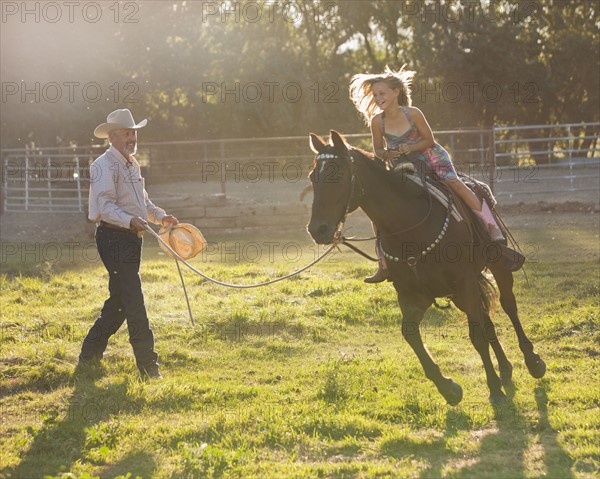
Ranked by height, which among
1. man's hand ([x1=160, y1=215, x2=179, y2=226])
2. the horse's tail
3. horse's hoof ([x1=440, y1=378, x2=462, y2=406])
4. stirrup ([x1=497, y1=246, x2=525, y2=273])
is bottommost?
horse's hoof ([x1=440, y1=378, x2=462, y2=406])

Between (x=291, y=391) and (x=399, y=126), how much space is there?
2.33 metres

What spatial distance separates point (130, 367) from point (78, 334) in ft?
5.15

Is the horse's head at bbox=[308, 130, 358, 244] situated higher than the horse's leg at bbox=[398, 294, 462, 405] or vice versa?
the horse's head at bbox=[308, 130, 358, 244]

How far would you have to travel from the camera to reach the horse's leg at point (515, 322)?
284 inches

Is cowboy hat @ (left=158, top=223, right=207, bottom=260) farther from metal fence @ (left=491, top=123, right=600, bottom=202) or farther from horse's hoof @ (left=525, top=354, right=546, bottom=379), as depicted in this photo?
metal fence @ (left=491, top=123, right=600, bottom=202)

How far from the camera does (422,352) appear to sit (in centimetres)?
665

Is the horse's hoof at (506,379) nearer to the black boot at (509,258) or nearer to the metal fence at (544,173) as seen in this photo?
the black boot at (509,258)

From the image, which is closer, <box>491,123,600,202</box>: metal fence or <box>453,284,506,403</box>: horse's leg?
<box>453,284,506,403</box>: horse's leg

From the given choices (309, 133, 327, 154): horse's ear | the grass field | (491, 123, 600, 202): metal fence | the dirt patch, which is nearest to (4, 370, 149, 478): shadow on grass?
the grass field

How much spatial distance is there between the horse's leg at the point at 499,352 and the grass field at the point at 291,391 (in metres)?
0.13

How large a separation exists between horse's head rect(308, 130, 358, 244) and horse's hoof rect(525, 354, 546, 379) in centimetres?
231

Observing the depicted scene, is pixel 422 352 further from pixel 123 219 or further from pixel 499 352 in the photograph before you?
pixel 123 219

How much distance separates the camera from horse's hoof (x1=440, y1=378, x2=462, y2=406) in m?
6.47

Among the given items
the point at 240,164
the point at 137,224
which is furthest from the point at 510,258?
the point at 240,164
